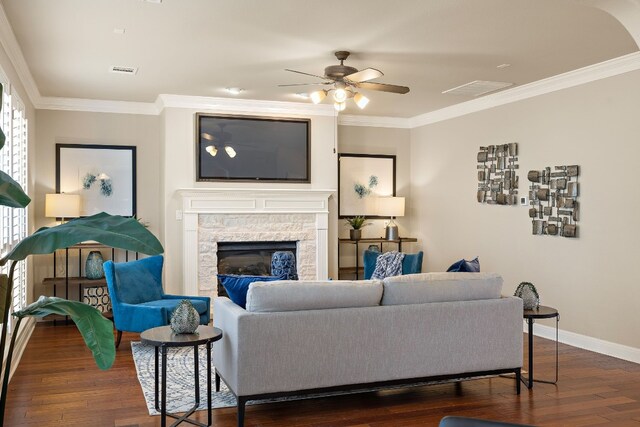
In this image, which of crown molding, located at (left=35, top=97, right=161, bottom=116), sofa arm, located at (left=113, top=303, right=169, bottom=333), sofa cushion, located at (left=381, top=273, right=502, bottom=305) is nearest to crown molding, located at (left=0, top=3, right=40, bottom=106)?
crown molding, located at (left=35, top=97, right=161, bottom=116)

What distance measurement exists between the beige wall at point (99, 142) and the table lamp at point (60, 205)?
323mm

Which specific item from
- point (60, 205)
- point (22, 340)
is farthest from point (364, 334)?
point (60, 205)

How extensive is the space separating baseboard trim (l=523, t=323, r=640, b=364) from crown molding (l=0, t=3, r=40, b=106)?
560 centimetres

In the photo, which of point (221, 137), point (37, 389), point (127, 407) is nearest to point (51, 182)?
point (221, 137)

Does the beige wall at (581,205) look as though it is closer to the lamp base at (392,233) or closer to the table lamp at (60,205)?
the lamp base at (392,233)

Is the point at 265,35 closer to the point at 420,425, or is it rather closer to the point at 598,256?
the point at 420,425

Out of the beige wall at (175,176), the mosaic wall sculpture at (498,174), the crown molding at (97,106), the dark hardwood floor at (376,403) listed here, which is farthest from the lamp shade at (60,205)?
the mosaic wall sculpture at (498,174)

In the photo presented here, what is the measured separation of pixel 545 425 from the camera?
3.78 metres

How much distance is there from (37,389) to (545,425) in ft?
11.6

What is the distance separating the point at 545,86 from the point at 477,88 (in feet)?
2.30

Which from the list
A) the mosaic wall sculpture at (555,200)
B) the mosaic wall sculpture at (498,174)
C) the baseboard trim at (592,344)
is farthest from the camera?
the mosaic wall sculpture at (498,174)

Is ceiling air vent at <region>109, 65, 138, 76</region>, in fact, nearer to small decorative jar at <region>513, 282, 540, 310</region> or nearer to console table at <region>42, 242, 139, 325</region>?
console table at <region>42, 242, 139, 325</region>

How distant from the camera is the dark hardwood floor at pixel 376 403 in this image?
387cm

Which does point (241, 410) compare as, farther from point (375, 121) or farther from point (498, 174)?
point (375, 121)
